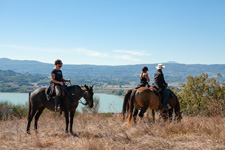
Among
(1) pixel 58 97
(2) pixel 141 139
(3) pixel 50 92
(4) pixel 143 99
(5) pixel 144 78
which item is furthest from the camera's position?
(5) pixel 144 78

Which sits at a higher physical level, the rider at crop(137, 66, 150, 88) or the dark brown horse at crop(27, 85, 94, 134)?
the rider at crop(137, 66, 150, 88)

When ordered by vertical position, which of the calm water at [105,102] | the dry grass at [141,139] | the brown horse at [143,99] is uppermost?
the brown horse at [143,99]

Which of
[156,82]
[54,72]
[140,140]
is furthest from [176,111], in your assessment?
[54,72]

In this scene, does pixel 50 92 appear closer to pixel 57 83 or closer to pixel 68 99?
pixel 57 83

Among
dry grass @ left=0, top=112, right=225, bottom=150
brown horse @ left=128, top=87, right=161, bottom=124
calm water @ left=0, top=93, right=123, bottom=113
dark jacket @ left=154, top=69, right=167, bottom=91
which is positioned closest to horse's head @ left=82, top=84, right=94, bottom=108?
dry grass @ left=0, top=112, right=225, bottom=150

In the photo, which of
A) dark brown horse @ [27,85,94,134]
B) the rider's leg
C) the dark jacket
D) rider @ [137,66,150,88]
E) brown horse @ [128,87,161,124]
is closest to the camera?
the rider's leg

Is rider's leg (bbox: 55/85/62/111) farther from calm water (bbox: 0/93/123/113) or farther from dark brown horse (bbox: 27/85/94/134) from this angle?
calm water (bbox: 0/93/123/113)

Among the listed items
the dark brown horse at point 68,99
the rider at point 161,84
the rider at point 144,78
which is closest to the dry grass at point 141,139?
the dark brown horse at point 68,99

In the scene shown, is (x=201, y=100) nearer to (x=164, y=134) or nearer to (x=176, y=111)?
(x=176, y=111)

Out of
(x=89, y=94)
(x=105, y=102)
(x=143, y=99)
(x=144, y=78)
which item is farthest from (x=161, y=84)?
(x=105, y=102)

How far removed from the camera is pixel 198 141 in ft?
21.5

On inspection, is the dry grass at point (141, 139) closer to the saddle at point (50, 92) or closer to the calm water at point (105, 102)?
the saddle at point (50, 92)

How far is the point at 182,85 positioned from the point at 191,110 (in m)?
2.35

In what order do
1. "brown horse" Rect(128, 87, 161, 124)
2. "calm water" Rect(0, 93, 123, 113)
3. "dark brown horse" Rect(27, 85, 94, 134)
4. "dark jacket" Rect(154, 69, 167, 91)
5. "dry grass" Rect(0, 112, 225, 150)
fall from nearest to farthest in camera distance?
"dry grass" Rect(0, 112, 225, 150)
"dark brown horse" Rect(27, 85, 94, 134)
"brown horse" Rect(128, 87, 161, 124)
"dark jacket" Rect(154, 69, 167, 91)
"calm water" Rect(0, 93, 123, 113)
